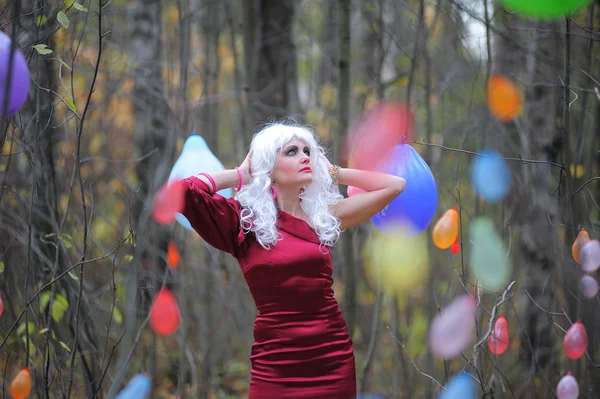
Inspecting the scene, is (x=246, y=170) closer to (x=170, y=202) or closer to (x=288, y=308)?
(x=170, y=202)

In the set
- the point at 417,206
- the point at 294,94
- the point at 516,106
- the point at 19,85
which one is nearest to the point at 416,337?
the point at 294,94

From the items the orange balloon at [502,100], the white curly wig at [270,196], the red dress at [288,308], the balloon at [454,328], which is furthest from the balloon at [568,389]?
the orange balloon at [502,100]

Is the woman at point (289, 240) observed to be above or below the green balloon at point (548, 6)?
below

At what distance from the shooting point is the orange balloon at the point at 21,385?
2.64 m

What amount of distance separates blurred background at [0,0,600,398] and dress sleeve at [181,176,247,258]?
25 cm

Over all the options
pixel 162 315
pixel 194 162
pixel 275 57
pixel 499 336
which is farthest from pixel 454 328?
pixel 275 57

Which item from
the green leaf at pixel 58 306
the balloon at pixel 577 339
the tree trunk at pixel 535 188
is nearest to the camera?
the balloon at pixel 577 339

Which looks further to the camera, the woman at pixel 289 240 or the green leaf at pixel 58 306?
the green leaf at pixel 58 306

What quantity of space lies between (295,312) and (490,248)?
1.13 meters

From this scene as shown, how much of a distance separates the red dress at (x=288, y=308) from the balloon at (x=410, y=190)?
1.29ft

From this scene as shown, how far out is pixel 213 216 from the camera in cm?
238

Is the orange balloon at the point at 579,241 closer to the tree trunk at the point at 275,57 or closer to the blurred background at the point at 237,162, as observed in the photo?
the blurred background at the point at 237,162

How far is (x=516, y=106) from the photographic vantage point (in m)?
3.63

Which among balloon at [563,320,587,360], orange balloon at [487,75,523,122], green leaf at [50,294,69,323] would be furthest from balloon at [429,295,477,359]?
green leaf at [50,294,69,323]
